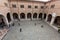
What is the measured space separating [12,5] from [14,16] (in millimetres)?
5043

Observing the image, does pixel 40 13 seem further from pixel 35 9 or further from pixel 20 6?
pixel 20 6

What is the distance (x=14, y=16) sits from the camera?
105ft

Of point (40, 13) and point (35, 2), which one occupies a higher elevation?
point (35, 2)

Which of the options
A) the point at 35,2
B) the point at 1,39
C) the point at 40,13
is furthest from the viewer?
the point at 40,13

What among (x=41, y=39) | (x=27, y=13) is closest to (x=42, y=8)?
(x=27, y=13)

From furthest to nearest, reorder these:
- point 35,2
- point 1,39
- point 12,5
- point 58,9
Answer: point 35,2 < point 12,5 < point 58,9 < point 1,39

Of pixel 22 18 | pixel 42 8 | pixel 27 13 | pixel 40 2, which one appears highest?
pixel 40 2

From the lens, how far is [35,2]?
104ft

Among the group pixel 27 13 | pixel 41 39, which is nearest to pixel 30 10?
pixel 27 13

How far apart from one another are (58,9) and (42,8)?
44.6ft

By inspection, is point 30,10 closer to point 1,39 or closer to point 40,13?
point 40,13

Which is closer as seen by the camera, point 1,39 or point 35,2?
point 1,39

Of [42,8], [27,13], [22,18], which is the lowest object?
[22,18]

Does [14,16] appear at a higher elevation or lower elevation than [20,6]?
lower
